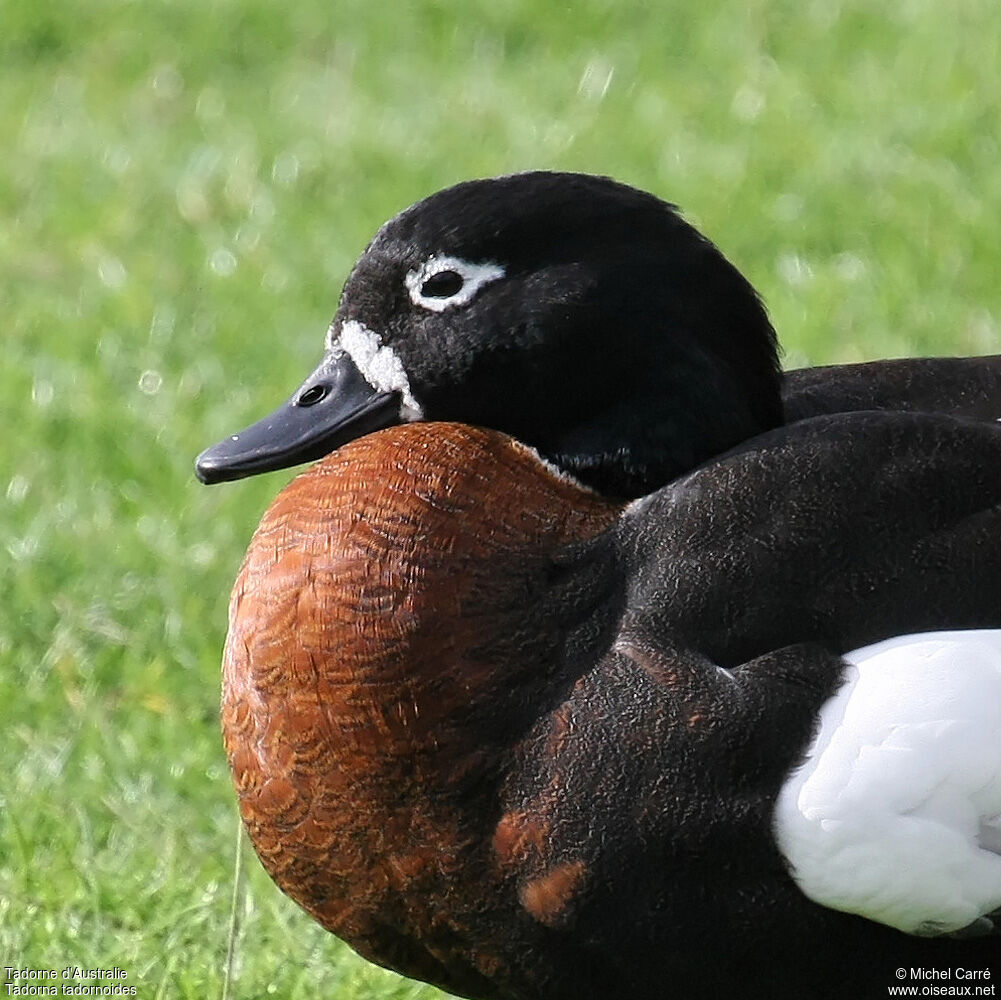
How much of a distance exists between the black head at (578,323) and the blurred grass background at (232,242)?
0.90 meters

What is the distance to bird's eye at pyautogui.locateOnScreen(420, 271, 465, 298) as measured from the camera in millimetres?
2846

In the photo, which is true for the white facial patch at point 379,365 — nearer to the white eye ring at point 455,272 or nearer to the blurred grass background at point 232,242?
the white eye ring at point 455,272

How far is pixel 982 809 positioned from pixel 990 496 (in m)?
0.43

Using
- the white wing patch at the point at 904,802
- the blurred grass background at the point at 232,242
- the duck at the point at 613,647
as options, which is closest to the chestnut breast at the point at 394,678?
the duck at the point at 613,647

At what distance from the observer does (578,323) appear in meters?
2.83

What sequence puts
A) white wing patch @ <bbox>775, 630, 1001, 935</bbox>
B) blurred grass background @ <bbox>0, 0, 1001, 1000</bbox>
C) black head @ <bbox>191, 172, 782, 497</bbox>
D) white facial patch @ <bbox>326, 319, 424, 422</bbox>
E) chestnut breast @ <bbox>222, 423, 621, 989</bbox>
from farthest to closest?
1. blurred grass background @ <bbox>0, 0, 1001, 1000</bbox>
2. white facial patch @ <bbox>326, 319, 424, 422</bbox>
3. black head @ <bbox>191, 172, 782, 497</bbox>
4. chestnut breast @ <bbox>222, 423, 621, 989</bbox>
5. white wing patch @ <bbox>775, 630, 1001, 935</bbox>

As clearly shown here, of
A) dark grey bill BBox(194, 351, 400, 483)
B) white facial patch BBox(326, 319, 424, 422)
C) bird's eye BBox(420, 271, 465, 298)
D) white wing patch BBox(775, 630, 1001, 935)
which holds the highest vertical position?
bird's eye BBox(420, 271, 465, 298)

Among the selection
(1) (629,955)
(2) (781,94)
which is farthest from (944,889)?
(2) (781,94)

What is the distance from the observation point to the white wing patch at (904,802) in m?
2.44

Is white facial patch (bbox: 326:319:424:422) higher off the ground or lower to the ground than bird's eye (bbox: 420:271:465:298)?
lower

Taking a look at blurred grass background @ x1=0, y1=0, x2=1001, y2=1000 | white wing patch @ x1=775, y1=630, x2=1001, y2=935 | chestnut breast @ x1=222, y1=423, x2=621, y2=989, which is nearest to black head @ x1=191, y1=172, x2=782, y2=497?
chestnut breast @ x1=222, y1=423, x2=621, y2=989

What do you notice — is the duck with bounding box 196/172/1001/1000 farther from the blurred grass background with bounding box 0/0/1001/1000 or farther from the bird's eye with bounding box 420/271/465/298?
the blurred grass background with bounding box 0/0/1001/1000

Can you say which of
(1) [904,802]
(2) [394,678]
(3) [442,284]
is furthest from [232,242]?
(1) [904,802]

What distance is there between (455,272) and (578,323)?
174 mm
